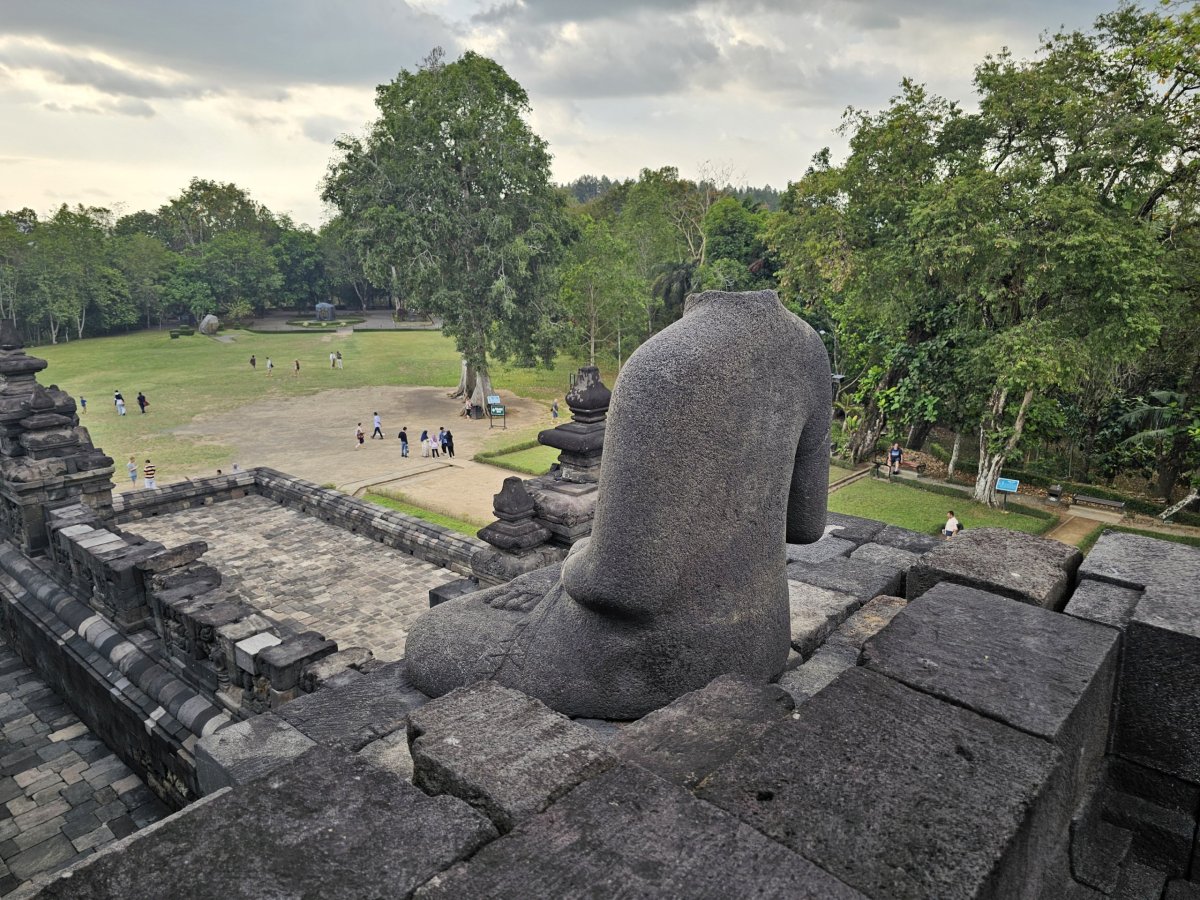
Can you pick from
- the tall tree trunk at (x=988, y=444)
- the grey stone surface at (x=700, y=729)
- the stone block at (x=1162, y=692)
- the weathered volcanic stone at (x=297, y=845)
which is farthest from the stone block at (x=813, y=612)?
the tall tree trunk at (x=988, y=444)

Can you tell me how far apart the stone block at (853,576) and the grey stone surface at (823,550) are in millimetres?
482

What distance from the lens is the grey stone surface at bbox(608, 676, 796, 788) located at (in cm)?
216

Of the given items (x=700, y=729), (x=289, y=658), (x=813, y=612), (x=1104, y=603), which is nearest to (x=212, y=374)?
(x=289, y=658)

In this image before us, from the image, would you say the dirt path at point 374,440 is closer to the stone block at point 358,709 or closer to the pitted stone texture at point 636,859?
the stone block at point 358,709

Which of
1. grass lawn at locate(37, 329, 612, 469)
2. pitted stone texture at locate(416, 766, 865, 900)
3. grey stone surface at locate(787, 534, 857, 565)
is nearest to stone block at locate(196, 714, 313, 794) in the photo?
pitted stone texture at locate(416, 766, 865, 900)

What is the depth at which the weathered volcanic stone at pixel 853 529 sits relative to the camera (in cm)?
638

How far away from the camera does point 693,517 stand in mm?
2756

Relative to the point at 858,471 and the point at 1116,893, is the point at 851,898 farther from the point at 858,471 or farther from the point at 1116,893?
the point at 858,471

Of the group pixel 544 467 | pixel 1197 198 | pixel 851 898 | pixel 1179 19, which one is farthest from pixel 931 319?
pixel 851 898

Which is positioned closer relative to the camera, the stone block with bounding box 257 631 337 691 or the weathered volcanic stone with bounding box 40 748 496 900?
the weathered volcanic stone with bounding box 40 748 496 900

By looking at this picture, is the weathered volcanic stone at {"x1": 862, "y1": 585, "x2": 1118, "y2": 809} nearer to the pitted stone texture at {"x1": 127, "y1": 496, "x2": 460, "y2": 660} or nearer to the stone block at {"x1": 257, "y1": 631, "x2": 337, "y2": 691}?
the stone block at {"x1": 257, "y1": 631, "x2": 337, "y2": 691}

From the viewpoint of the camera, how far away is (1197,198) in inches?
564

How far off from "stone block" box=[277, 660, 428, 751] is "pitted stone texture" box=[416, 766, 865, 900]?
2.23m

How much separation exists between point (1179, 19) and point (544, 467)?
16.6m
